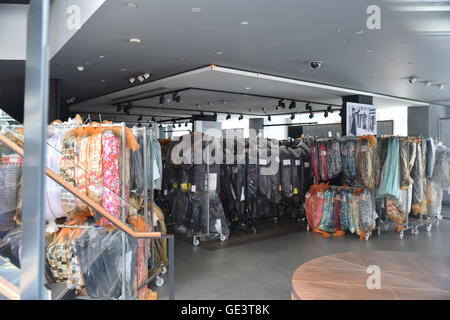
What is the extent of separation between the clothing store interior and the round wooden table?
14 mm

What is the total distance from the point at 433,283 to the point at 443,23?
3781 millimetres

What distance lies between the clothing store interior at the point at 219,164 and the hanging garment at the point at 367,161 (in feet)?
0.12

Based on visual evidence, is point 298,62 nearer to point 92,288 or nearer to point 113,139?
point 113,139

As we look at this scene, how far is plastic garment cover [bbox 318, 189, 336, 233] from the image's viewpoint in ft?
22.3

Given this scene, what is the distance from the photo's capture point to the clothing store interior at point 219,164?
1.95 m

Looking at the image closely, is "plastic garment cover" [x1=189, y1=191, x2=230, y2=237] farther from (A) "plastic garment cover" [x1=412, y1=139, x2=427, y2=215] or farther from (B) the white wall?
(A) "plastic garment cover" [x1=412, y1=139, x2=427, y2=215]

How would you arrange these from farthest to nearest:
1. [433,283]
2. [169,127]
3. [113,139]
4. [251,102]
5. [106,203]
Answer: [169,127] → [251,102] → [113,139] → [106,203] → [433,283]

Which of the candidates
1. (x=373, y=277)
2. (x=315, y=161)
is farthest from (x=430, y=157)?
(x=373, y=277)

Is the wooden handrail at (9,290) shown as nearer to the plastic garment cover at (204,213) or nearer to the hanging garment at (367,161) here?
the plastic garment cover at (204,213)

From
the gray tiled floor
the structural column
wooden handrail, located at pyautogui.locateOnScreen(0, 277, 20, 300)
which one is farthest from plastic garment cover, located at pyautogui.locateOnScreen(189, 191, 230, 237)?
the structural column

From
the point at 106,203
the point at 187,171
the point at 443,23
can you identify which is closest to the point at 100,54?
the point at 187,171

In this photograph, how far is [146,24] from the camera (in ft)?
15.1

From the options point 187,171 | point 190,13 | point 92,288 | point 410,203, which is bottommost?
point 92,288

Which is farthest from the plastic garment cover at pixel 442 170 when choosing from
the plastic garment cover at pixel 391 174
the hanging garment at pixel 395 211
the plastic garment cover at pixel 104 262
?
the plastic garment cover at pixel 104 262
